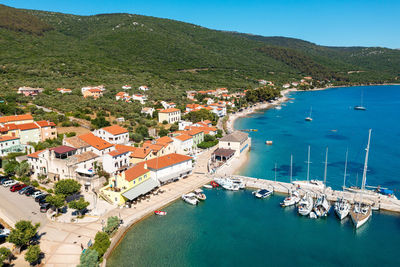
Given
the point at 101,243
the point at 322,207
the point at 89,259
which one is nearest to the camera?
the point at 89,259

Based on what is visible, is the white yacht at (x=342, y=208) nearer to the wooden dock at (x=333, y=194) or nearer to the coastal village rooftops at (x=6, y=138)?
the wooden dock at (x=333, y=194)

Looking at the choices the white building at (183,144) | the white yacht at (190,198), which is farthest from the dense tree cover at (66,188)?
the white building at (183,144)

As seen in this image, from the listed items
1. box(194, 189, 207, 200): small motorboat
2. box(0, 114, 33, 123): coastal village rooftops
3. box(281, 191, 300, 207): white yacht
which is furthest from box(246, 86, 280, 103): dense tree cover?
box(194, 189, 207, 200): small motorboat

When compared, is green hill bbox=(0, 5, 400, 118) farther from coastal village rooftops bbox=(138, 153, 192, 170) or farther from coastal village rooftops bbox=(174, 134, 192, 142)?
coastal village rooftops bbox=(138, 153, 192, 170)

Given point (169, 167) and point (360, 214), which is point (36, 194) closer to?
point (169, 167)

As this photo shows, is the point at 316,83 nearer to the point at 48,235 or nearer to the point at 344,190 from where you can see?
the point at 344,190

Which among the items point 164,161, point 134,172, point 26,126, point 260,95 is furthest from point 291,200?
point 260,95
